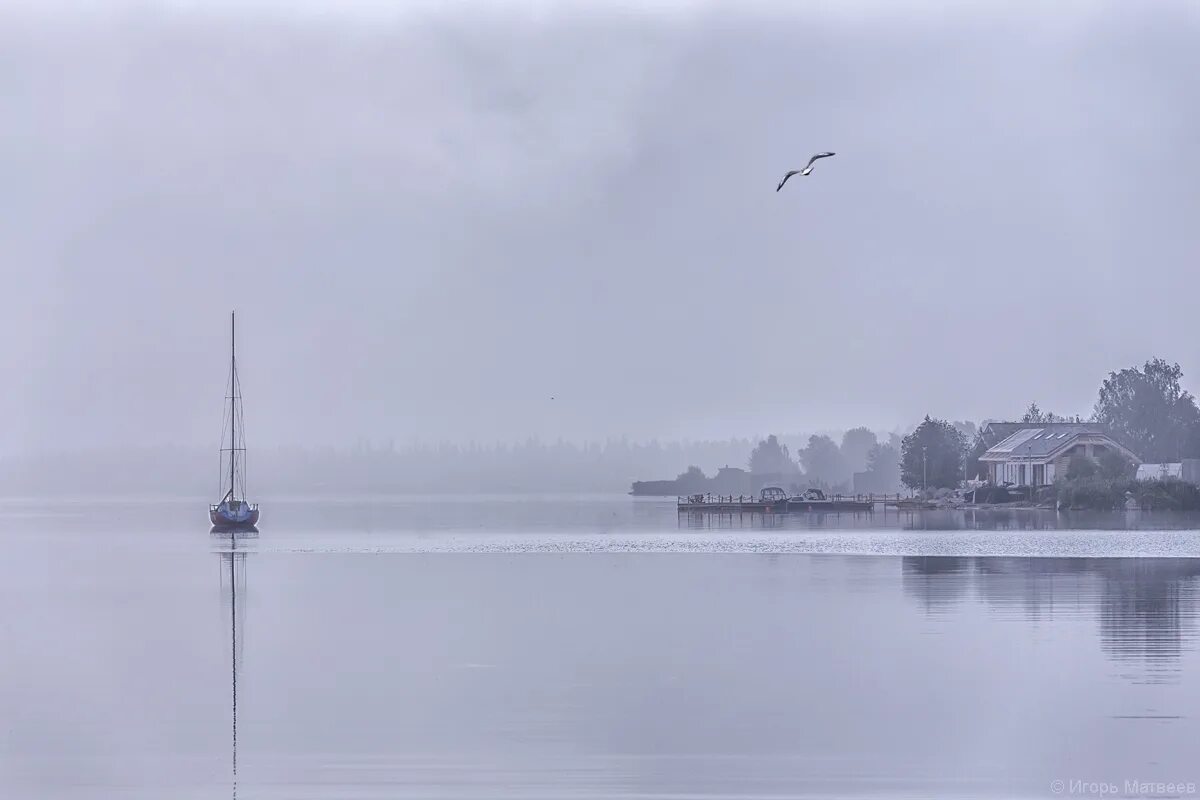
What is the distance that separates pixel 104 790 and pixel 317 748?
123 inches

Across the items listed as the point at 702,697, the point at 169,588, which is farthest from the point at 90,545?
the point at 702,697

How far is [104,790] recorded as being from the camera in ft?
61.4

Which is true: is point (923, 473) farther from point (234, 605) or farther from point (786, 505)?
point (234, 605)

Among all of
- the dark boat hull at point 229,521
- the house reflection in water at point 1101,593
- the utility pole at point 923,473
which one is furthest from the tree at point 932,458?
the house reflection in water at point 1101,593

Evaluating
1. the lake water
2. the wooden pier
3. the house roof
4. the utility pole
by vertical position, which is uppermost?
the house roof

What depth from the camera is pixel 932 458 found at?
454 ft

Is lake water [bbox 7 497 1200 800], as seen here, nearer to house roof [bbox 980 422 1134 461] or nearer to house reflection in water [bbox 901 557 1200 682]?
house reflection in water [bbox 901 557 1200 682]

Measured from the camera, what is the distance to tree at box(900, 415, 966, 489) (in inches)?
5413

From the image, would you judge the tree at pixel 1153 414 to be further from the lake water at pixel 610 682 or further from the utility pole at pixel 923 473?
the lake water at pixel 610 682

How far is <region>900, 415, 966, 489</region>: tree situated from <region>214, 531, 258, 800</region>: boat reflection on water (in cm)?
7316

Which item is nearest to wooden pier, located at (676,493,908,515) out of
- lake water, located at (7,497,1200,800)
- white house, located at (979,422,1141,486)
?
white house, located at (979,422,1141,486)

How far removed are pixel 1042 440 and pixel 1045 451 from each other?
7.62 ft

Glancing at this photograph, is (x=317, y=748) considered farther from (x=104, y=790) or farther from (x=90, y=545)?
(x=90, y=545)

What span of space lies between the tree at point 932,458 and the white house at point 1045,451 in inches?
232
